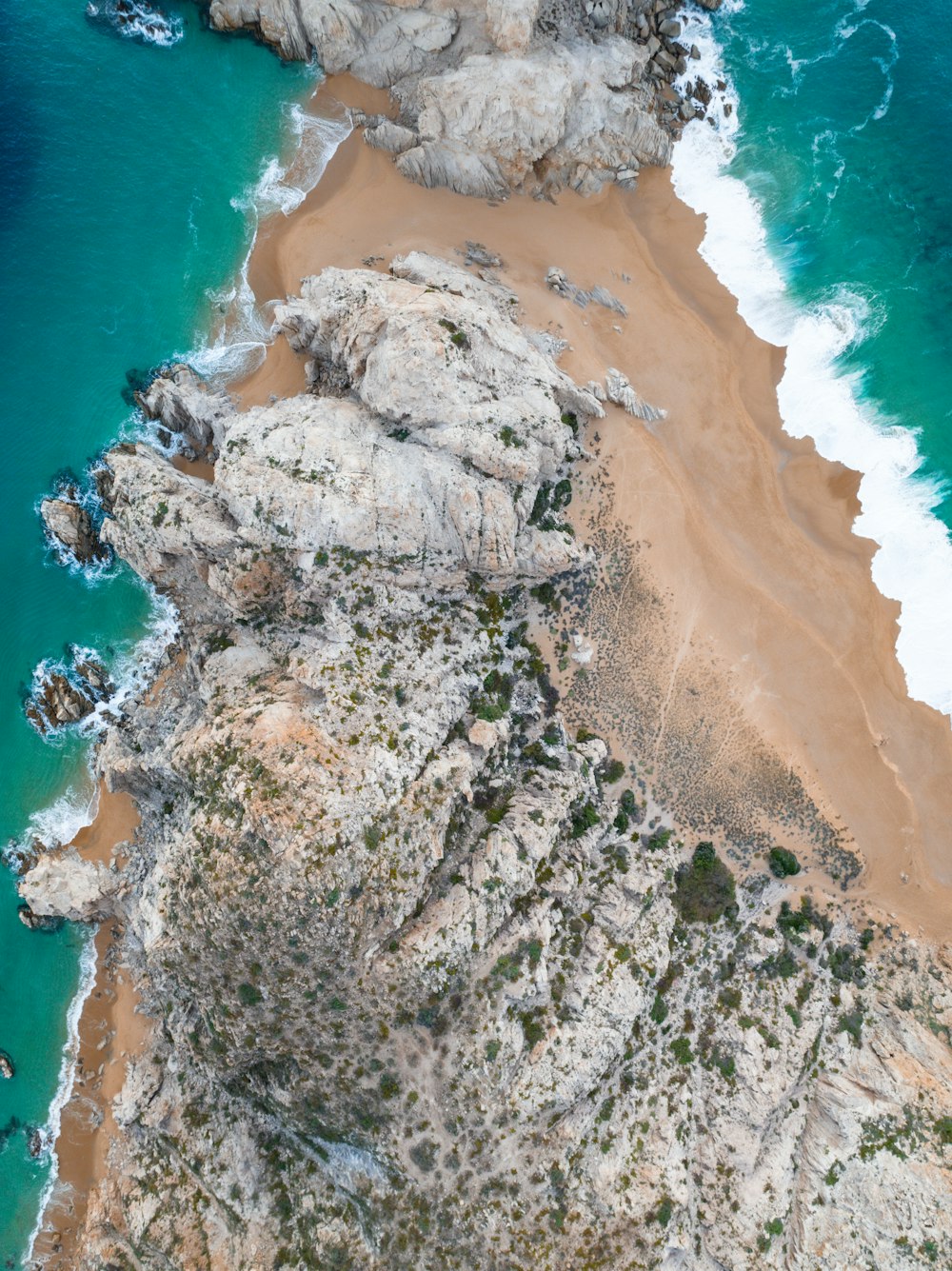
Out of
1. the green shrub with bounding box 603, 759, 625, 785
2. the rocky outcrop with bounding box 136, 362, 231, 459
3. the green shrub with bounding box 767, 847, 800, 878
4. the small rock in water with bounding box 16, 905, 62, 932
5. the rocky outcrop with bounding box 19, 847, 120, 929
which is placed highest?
the green shrub with bounding box 767, 847, 800, 878

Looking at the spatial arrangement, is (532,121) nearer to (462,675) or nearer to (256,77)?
(256,77)

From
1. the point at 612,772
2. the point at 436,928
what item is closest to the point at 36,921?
the point at 436,928

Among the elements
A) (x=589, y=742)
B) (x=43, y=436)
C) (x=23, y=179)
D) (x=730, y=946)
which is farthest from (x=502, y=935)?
(x=23, y=179)

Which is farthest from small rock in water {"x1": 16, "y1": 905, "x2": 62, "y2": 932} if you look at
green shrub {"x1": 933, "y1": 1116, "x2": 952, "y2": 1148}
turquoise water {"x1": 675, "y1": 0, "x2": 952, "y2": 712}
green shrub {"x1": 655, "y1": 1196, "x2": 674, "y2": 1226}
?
turquoise water {"x1": 675, "y1": 0, "x2": 952, "y2": 712}

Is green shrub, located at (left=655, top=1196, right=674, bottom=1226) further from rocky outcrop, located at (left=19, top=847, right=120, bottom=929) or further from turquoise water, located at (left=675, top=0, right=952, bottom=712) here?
turquoise water, located at (left=675, top=0, right=952, bottom=712)

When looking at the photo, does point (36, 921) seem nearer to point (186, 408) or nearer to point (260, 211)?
point (186, 408)

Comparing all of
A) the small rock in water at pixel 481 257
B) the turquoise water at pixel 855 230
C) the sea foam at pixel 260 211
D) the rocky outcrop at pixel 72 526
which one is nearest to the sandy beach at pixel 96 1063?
the rocky outcrop at pixel 72 526
